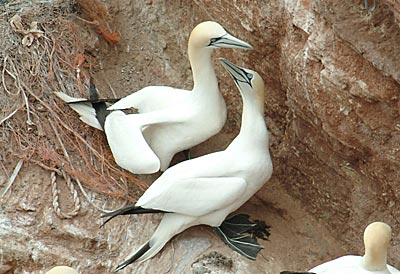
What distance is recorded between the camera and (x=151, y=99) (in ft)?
17.4

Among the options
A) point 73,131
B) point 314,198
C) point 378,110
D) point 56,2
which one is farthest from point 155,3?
point 378,110

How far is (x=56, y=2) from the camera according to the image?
5891mm

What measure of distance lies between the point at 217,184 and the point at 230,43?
65 cm

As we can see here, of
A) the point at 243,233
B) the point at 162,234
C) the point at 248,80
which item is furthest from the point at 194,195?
the point at 248,80

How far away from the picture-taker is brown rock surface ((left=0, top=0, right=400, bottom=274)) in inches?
171

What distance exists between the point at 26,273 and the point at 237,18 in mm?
1552

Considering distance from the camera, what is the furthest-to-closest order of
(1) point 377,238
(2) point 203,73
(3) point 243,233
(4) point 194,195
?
1. (2) point 203,73
2. (3) point 243,233
3. (4) point 194,195
4. (1) point 377,238

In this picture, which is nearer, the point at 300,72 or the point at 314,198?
the point at 300,72

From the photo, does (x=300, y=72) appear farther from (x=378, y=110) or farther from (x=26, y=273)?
(x=26, y=273)

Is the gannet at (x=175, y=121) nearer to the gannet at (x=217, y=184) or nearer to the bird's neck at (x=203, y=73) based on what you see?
the bird's neck at (x=203, y=73)

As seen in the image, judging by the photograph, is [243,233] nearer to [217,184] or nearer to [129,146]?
[217,184]

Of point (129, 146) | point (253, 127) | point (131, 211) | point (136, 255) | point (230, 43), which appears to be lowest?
point (136, 255)

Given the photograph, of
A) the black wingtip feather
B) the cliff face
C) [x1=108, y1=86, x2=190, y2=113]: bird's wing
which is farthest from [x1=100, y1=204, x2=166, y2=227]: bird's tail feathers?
the cliff face

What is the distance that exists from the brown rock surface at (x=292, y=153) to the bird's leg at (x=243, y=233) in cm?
4
